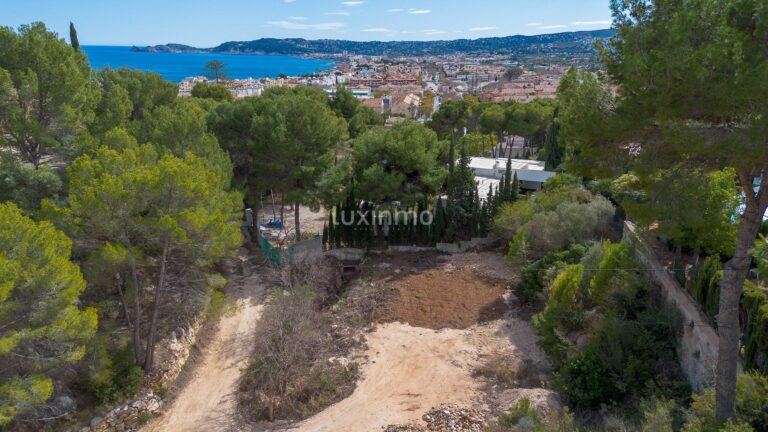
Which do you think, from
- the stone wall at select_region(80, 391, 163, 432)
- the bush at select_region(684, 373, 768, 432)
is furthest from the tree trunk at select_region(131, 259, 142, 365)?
the bush at select_region(684, 373, 768, 432)

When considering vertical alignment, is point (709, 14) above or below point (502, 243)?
above

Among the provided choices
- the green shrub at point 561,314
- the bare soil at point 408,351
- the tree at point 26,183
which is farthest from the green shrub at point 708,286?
the tree at point 26,183

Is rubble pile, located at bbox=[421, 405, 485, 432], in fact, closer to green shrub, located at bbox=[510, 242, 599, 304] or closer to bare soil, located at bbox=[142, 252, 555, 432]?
bare soil, located at bbox=[142, 252, 555, 432]

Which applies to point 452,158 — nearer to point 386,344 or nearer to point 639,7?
point 386,344

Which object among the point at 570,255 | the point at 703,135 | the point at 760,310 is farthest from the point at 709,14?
the point at 570,255

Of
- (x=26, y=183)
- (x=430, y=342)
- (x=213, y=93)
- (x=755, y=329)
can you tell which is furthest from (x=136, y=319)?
(x=213, y=93)

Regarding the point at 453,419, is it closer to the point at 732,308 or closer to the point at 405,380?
the point at 405,380
